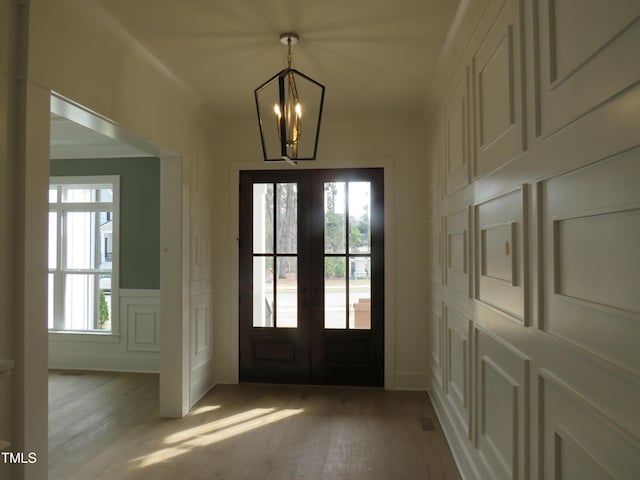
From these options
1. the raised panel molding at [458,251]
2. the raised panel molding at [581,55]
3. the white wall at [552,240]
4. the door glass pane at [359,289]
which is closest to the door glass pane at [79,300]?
the door glass pane at [359,289]

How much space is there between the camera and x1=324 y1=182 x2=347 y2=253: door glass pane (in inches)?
169

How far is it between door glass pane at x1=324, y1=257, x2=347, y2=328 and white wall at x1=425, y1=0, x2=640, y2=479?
6.28ft

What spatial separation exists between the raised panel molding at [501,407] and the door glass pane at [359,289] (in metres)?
2.01

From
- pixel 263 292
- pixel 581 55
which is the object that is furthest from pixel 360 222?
pixel 581 55

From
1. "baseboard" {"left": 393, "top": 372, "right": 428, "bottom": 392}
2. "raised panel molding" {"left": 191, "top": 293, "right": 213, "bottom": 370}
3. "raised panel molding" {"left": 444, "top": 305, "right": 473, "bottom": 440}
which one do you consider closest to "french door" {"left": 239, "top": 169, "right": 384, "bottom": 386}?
"baseboard" {"left": 393, "top": 372, "right": 428, "bottom": 392}

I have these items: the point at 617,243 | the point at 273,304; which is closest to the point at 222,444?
the point at 273,304

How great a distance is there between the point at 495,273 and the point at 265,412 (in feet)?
8.28

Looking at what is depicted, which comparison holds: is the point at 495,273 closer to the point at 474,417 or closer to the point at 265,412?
the point at 474,417

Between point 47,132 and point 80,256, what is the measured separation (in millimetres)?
3719

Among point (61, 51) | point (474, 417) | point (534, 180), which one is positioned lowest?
point (474, 417)

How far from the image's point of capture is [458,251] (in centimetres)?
277

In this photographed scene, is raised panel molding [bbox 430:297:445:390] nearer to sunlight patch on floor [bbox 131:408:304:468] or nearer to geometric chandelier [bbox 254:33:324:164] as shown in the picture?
sunlight patch on floor [bbox 131:408:304:468]

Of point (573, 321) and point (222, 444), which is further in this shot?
point (222, 444)

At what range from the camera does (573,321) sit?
3.99 feet
